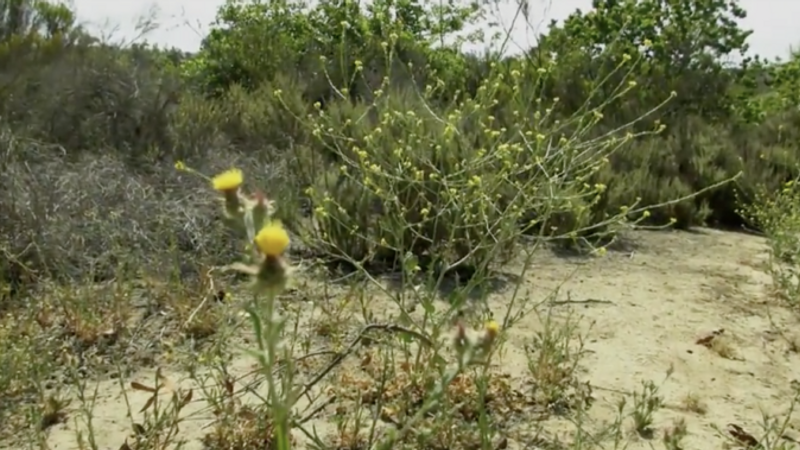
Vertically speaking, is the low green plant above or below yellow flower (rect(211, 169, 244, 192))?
below

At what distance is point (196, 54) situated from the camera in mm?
11250

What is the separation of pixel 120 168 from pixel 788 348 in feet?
Answer: 11.3

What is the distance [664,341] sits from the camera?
3895 mm

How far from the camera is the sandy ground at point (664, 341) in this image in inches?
122

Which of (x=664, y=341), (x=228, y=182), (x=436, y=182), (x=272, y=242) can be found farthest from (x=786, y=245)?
(x=272, y=242)

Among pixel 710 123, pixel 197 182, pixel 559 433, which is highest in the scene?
pixel 710 123

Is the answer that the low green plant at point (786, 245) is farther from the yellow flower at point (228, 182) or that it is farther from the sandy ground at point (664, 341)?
the yellow flower at point (228, 182)

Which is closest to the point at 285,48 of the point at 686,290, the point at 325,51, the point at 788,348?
the point at 325,51

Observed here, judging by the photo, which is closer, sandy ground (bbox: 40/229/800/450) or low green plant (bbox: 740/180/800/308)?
sandy ground (bbox: 40/229/800/450)

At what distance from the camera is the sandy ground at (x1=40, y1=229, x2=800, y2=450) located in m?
3.11

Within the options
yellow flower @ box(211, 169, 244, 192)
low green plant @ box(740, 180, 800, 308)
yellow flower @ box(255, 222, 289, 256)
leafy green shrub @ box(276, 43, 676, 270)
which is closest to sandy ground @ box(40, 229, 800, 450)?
low green plant @ box(740, 180, 800, 308)

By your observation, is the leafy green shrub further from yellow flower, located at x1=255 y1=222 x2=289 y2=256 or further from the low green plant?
yellow flower, located at x1=255 y1=222 x2=289 y2=256

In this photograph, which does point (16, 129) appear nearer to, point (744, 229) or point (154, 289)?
point (154, 289)

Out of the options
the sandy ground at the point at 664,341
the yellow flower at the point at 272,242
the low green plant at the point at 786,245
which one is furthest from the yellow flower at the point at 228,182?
the low green plant at the point at 786,245
